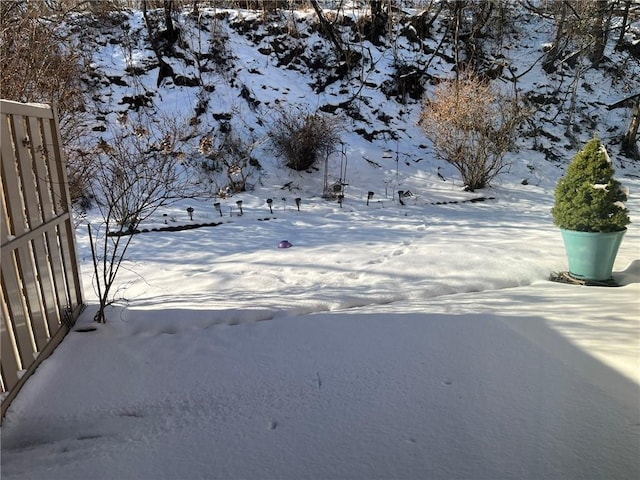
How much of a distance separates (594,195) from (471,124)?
5920 millimetres

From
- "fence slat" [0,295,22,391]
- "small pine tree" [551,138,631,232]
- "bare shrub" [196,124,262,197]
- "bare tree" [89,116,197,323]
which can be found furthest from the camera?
"bare shrub" [196,124,262,197]

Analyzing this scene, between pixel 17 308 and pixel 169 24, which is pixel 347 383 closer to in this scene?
pixel 17 308

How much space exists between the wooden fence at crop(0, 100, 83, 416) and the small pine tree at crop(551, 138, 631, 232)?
163 inches

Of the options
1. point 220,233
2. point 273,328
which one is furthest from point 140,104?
point 273,328

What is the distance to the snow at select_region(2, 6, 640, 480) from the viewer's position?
1.55 meters

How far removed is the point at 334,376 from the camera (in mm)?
2156

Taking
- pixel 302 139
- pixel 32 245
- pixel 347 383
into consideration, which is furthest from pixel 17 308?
pixel 302 139

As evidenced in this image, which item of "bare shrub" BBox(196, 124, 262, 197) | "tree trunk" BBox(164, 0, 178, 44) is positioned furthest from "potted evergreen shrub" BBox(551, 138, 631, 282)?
"tree trunk" BBox(164, 0, 178, 44)

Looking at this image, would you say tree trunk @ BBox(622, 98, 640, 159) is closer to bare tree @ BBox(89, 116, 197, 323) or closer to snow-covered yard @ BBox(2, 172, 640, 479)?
snow-covered yard @ BBox(2, 172, 640, 479)


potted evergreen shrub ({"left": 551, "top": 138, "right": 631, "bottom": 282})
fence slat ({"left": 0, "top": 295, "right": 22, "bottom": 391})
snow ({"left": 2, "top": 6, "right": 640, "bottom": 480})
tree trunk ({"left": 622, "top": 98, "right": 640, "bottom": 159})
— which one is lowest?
snow ({"left": 2, "top": 6, "right": 640, "bottom": 480})

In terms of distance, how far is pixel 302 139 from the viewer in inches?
376

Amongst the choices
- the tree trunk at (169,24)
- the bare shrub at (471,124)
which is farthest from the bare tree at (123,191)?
the bare shrub at (471,124)

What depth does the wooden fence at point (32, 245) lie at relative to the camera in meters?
1.94

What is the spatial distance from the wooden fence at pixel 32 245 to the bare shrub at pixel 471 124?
828 cm
